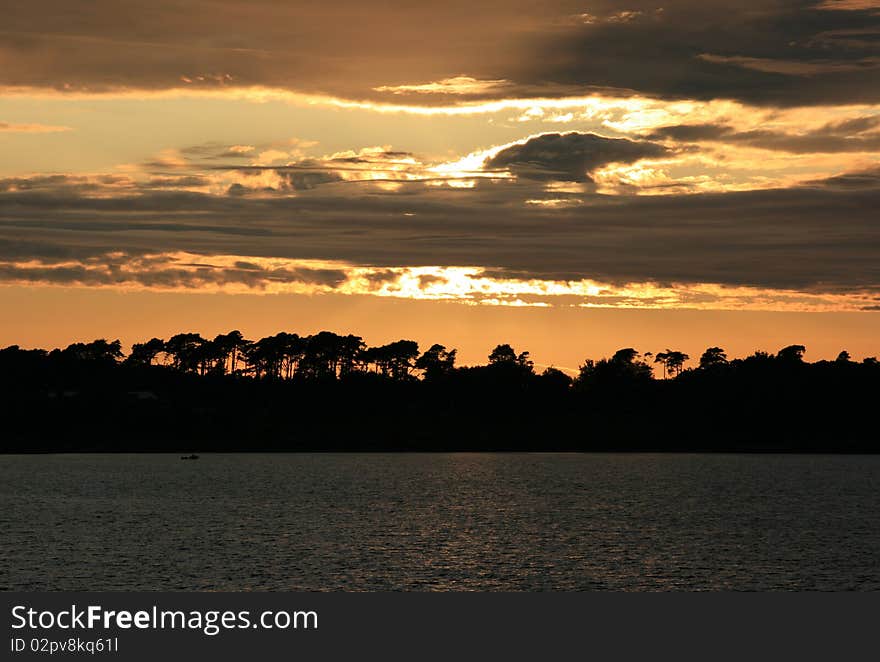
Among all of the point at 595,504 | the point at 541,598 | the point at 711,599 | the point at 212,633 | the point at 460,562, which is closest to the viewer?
the point at 212,633

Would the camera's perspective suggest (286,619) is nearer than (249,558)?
Yes

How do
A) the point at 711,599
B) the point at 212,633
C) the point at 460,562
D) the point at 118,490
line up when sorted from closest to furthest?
the point at 212,633 < the point at 711,599 < the point at 460,562 < the point at 118,490

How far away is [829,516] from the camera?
142 metres

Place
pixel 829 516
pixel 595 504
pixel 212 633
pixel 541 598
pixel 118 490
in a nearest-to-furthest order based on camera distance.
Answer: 1. pixel 212 633
2. pixel 541 598
3. pixel 829 516
4. pixel 595 504
5. pixel 118 490

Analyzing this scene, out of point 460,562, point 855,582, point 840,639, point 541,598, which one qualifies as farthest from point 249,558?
point 840,639

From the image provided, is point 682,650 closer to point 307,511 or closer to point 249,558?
point 249,558

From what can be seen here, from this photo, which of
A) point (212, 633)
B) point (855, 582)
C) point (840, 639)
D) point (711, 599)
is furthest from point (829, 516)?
point (212, 633)

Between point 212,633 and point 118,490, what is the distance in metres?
140

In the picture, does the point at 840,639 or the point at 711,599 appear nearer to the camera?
the point at 840,639

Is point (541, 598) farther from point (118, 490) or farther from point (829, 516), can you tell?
point (118, 490)

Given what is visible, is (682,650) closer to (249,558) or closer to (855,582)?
(855,582)

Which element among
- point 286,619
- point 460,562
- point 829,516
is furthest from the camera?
point 829,516

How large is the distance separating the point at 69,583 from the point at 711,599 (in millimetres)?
42483

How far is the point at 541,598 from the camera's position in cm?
6719
